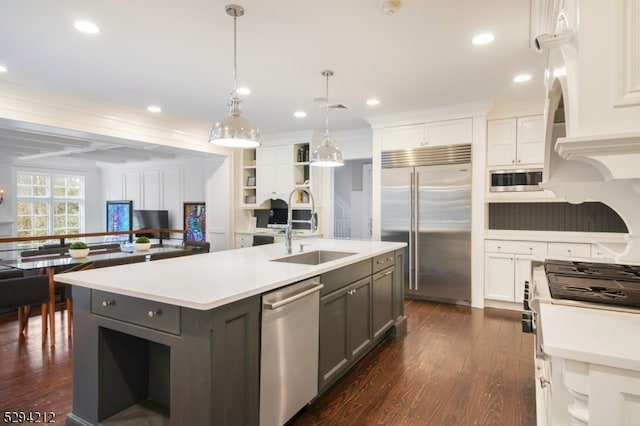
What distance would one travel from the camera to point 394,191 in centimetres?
489

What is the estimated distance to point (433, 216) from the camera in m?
4.61

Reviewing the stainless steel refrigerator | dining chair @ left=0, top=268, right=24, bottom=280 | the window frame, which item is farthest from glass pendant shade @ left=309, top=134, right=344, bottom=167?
the window frame

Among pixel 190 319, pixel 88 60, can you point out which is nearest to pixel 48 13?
pixel 88 60

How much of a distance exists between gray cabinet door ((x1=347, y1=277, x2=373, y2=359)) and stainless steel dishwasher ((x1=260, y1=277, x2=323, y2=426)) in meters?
0.49

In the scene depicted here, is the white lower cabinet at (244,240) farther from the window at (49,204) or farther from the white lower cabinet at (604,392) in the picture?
the white lower cabinet at (604,392)

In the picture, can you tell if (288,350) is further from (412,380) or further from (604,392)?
(604,392)

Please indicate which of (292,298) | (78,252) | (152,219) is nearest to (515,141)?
(292,298)

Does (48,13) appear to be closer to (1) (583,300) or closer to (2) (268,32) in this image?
(2) (268,32)

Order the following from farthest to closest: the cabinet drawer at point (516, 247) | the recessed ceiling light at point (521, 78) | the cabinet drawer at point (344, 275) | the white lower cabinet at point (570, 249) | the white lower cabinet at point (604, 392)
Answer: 1. the cabinet drawer at point (516, 247)
2. the white lower cabinet at point (570, 249)
3. the recessed ceiling light at point (521, 78)
4. the cabinet drawer at point (344, 275)
5. the white lower cabinet at point (604, 392)

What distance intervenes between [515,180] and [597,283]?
3236 millimetres

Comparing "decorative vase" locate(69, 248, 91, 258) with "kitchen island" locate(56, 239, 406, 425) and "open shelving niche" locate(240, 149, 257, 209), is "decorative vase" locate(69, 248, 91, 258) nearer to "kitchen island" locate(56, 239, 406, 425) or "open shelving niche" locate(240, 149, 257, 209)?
"kitchen island" locate(56, 239, 406, 425)

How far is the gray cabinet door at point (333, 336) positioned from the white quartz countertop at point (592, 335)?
1.32 m

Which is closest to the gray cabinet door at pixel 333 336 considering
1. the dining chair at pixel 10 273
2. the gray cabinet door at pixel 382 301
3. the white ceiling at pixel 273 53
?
the gray cabinet door at pixel 382 301

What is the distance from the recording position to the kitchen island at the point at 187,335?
4.97 feet
